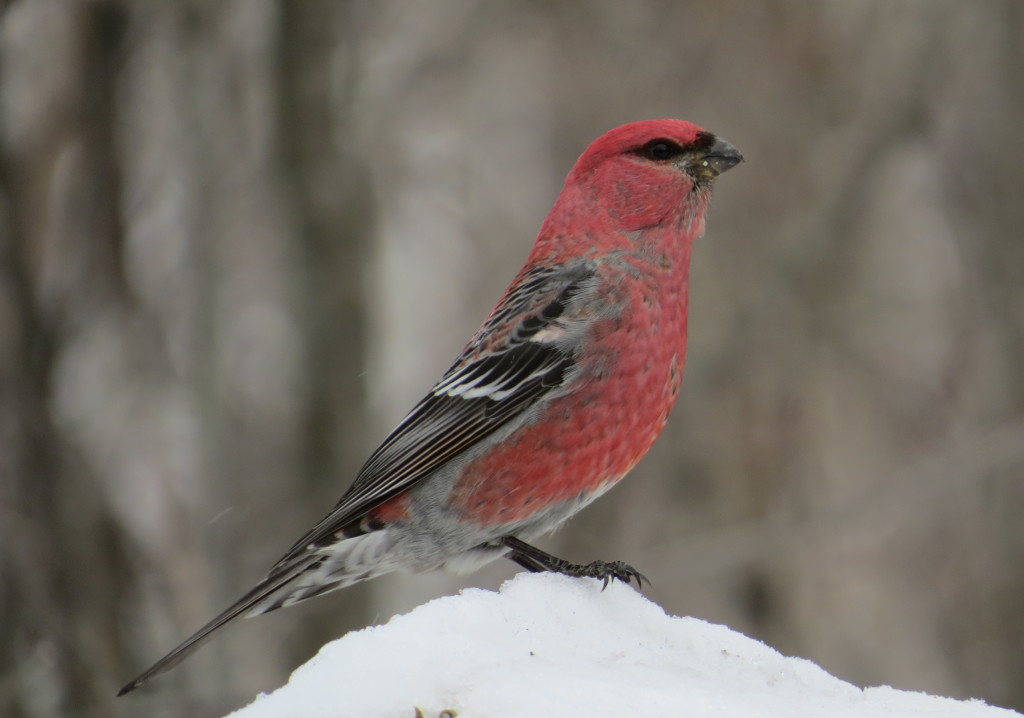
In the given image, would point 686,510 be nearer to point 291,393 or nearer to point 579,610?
point 291,393

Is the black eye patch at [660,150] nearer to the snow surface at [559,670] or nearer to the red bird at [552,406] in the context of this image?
the red bird at [552,406]

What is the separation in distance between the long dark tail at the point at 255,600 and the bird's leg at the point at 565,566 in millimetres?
654

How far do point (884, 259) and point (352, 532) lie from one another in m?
6.11

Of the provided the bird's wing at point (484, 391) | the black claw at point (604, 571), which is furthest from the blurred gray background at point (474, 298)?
the black claw at point (604, 571)

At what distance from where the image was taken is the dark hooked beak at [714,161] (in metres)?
4.10

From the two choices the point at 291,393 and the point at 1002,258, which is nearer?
the point at 291,393

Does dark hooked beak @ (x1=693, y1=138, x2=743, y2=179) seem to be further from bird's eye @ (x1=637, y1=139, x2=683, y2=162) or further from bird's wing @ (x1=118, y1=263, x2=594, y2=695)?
bird's wing @ (x1=118, y1=263, x2=594, y2=695)

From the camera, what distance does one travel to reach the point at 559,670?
7.96ft

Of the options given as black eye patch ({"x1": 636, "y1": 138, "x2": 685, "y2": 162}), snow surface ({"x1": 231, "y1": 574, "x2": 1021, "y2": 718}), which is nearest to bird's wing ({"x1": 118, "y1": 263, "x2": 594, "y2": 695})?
black eye patch ({"x1": 636, "y1": 138, "x2": 685, "y2": 162})

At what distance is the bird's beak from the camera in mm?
4102

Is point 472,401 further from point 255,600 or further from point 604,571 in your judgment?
point 255,600

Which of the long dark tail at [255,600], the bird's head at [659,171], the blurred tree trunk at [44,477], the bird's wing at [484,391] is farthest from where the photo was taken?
the blurred tree trunk at [44,477]

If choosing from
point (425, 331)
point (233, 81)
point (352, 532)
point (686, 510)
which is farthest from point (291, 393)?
point (425, 331)

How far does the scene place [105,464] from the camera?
5.49 metres
